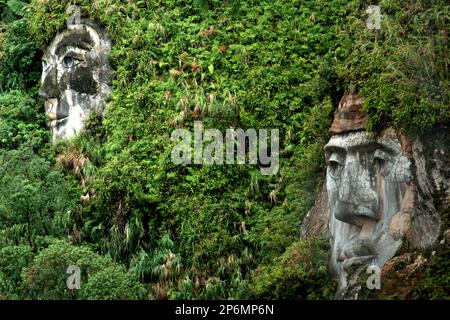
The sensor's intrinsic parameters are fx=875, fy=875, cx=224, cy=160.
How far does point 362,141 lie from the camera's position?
13.3m

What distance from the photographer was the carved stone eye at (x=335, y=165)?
539 inches

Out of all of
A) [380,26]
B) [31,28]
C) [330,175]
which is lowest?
[330,175]

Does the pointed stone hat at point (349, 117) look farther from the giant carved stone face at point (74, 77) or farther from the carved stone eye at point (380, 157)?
the giant carved stone face at point (74, 77)

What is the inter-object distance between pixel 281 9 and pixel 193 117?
3404 millimetres

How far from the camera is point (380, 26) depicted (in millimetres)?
14477

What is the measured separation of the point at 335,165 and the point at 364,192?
90cm

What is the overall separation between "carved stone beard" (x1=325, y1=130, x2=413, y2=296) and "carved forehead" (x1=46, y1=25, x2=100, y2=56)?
761cm

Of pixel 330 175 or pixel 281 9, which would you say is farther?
pixel 281 9

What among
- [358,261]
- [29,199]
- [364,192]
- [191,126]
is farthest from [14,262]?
[364,192]

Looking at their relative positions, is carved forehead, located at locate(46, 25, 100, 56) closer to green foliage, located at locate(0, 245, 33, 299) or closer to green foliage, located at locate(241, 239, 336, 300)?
green foliage, located at locate(0, 245, 33, 299)

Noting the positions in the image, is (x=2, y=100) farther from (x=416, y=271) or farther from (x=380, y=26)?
(x=416, y=271)

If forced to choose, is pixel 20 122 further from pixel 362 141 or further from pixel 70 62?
pixel 362 141

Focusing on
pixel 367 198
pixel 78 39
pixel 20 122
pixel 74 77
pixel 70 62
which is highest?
pixel 78 39
